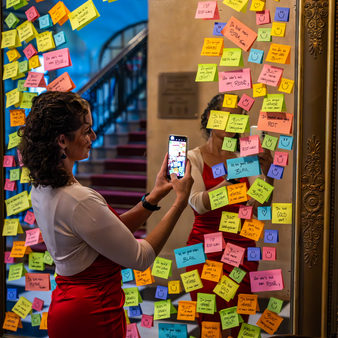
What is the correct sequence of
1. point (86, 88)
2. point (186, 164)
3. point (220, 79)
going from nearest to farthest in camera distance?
point (186, 164), point (220, 79), point (86, 88)

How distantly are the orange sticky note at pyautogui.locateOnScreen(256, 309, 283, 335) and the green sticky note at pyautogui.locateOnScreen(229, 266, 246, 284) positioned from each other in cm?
19

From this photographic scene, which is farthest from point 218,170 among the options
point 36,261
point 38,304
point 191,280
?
point 38,304

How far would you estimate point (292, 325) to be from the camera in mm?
2346

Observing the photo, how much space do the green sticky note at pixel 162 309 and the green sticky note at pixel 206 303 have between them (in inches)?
6.5

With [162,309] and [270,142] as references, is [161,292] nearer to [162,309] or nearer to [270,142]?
[162,309]

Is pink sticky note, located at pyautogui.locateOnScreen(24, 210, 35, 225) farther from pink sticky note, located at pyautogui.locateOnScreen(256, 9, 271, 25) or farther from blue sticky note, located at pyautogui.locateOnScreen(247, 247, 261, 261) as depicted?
pink sticky note, located at pyautogui.locateOnScreen(256, 9, 271, 25)

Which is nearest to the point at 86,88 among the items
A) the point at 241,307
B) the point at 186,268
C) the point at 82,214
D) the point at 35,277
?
the point at 35,277

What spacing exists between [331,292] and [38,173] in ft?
4.60

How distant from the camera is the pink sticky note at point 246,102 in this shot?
2.34 meters

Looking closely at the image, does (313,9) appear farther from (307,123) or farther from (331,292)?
(331,292)

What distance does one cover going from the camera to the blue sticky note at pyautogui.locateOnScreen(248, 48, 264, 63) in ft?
7.58

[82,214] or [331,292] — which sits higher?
[82,214]

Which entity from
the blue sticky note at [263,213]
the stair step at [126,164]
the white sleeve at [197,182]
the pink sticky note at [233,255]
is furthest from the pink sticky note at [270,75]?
the stair step at [126,164]

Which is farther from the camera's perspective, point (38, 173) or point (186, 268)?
point (186, 268)
